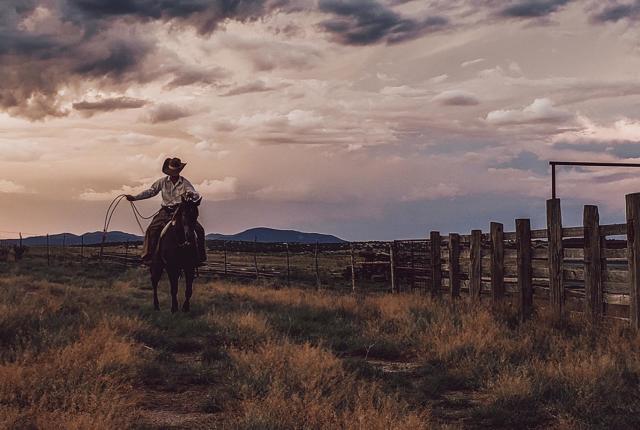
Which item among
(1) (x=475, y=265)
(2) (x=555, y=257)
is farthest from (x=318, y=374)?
(1) (x=475, y=265)

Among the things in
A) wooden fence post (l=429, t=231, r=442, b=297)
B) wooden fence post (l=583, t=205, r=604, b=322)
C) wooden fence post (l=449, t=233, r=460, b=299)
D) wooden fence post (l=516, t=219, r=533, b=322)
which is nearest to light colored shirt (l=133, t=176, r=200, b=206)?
wooden fence post (l=449, t=233, r=460, b=299)

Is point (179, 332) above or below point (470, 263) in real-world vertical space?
below

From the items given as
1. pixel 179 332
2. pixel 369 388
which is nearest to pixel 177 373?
pixel 369 388

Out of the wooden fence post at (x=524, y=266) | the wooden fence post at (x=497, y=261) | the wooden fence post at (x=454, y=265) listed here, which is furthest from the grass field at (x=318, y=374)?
the wooden fence post at (x=454, y=265)

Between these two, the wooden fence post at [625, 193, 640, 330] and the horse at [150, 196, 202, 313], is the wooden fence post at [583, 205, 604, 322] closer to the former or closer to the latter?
the wooden fence post at [625, 193, 640, 330]

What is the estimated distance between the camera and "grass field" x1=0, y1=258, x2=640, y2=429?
20.5 feet

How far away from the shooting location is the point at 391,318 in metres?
13.2

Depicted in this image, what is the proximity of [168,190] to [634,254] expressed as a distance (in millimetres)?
9777

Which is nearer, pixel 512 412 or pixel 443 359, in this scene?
pixel 512 412

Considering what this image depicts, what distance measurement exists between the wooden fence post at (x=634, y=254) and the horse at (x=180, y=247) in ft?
28.8

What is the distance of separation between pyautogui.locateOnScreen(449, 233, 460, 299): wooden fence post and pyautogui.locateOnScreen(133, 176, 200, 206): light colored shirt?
6422 millimetres

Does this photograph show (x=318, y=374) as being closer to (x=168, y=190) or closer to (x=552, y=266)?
(x=552, y=266)

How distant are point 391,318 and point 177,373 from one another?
5616mm

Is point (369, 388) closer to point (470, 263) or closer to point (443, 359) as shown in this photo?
point (443, 359)
